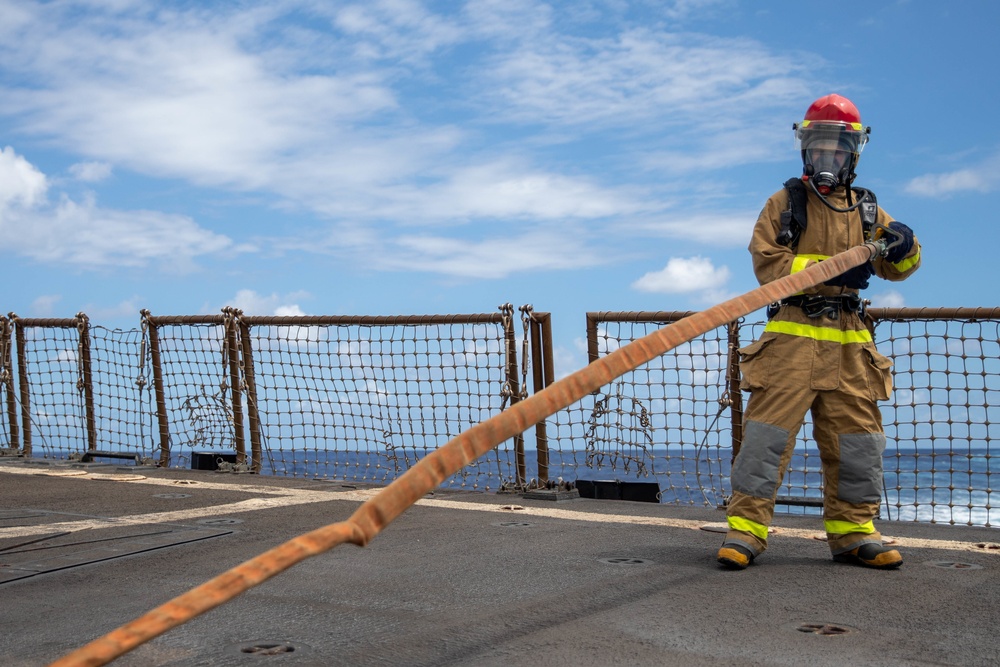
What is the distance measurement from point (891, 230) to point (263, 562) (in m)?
3.29

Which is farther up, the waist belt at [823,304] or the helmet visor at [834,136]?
the helmet visor at [834,136]

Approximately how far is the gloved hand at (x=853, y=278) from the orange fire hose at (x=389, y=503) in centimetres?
166

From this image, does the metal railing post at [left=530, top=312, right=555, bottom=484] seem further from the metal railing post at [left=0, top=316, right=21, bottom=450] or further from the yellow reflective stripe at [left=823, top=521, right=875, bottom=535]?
the metal railing post at [left=0, top=316, right=21, bottom=450]

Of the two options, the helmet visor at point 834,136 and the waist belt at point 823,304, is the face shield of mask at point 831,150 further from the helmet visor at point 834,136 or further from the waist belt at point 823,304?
the waist belt at point 823,304

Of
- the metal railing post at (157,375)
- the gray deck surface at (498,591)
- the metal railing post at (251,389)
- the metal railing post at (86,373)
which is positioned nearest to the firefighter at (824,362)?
the gray deck surface at (498,591)

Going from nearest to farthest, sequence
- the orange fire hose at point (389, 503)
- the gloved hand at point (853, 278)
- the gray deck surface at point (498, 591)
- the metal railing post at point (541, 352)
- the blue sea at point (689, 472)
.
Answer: the orange fire hose at point (389, 503) < the gray deck surface at point (498, 591) < the gloved hand at point (853, 278) < the blue sea at point (689, 472) < the metal railing post at point (541, 352)

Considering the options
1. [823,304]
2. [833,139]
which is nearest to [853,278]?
[823,304]

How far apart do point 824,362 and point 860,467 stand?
496mm

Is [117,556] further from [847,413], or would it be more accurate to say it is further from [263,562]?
[847,413]

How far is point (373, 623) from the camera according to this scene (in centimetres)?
304

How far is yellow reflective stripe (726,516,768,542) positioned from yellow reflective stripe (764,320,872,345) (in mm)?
795

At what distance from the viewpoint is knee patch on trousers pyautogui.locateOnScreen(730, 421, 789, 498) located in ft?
13.5

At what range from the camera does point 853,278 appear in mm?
4164

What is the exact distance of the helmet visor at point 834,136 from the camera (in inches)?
169
